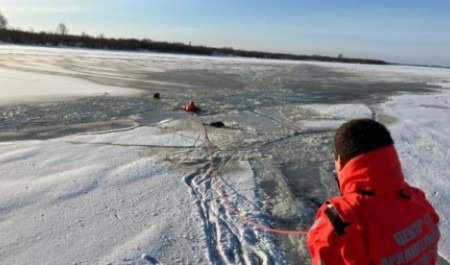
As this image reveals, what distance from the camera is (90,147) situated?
6250mm

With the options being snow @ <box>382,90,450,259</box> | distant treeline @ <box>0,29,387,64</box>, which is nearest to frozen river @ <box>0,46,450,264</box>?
snow @ <box>382,90,450,259</box>

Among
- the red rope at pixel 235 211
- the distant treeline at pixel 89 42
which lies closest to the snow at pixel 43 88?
the red rope at pixel 235 211

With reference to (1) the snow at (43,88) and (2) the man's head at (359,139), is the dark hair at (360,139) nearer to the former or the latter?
(2) the man's head at (359,139)

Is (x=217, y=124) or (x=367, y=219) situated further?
(x=217, y=124)

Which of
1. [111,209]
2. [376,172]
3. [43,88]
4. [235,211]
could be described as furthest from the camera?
[43,88]

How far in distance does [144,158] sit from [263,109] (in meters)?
4.91

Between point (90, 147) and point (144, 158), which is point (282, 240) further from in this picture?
point (90, 147)

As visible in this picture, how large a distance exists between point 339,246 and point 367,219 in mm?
150

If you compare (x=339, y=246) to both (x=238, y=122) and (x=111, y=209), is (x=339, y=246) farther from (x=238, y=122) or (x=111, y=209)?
(x=238, y=122)

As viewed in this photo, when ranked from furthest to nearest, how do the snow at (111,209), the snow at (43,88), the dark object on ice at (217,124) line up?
the snow at (43,88)
the dark object on ice at (217,124)
the snow at (111,209)

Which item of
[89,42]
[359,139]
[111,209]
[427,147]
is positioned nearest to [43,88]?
[111,209]

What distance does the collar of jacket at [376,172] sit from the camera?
5.68ft

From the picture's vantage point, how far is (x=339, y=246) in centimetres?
175

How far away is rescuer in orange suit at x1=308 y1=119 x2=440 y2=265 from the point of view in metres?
1.74
